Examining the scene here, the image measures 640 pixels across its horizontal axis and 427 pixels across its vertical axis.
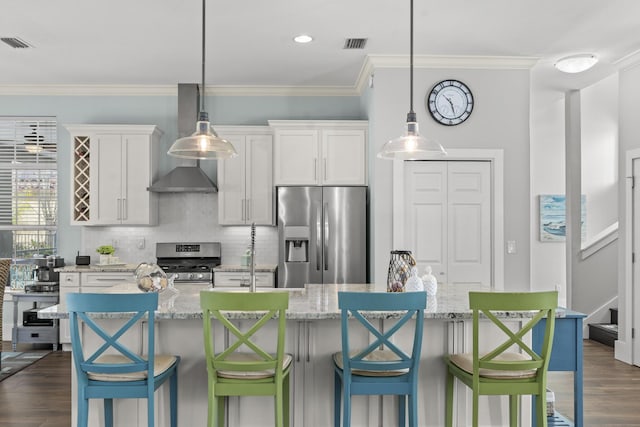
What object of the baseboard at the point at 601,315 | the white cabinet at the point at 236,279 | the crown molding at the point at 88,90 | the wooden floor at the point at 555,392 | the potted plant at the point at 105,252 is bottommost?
the wooden floor at the point at 555,392

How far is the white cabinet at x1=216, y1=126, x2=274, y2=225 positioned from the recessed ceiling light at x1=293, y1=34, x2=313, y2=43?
1.43 m

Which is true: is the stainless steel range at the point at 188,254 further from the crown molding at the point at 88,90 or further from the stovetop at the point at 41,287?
the crown molding at the point at 88,90

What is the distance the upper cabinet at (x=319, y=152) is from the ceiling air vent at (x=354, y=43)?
1.01 metres

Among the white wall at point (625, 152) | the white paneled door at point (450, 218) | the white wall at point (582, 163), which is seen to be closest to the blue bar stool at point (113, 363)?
the white paneled door at point (450, 218)

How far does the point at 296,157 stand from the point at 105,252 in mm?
2399

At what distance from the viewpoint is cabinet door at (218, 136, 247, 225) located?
229 inches

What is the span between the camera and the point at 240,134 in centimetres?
581

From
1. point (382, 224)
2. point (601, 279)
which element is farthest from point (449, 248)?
point (601, 279)

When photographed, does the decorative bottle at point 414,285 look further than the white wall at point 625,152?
No

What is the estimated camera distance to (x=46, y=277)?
5.79 meters

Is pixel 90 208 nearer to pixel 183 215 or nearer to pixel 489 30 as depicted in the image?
pixel 183 215

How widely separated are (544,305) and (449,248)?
2527mm

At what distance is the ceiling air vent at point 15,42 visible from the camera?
4556 mm

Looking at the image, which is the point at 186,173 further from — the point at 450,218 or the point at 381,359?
the point at 381,359
